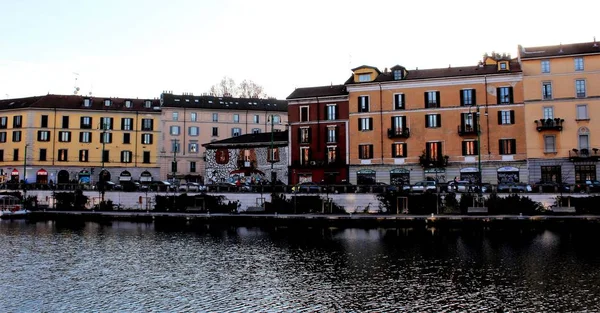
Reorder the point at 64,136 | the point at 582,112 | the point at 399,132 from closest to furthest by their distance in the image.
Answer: the point at 582,112 → the point at 399,132 → the point at 64,136

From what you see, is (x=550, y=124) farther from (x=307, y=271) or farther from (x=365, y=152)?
(x=307, y=271)

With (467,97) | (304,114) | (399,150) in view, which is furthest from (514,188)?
(304,114)

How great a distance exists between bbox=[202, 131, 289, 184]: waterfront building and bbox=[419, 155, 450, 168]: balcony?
1787 centimetres

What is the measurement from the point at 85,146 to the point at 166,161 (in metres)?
12.9

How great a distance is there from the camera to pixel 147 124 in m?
87.0

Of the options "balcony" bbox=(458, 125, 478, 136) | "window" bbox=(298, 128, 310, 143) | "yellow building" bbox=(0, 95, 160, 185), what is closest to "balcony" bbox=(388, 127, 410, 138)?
"balcony" bbox=(458, 125, 478, 136)

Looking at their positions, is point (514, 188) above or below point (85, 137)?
below

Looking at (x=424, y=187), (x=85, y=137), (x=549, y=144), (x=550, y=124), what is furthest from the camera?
(x=85, y=137)

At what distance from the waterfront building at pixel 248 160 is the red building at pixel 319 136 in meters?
2.08

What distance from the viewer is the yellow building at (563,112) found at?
57.0 m

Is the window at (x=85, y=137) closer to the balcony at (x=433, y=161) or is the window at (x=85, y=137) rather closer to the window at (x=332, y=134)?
the window at (x=332, y=134)

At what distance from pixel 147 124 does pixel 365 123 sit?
132ft

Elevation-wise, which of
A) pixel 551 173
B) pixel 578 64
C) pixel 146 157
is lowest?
pixel 551 173

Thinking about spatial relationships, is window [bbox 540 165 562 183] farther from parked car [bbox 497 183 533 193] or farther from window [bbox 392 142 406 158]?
window [bbox 392 142 406 158]
